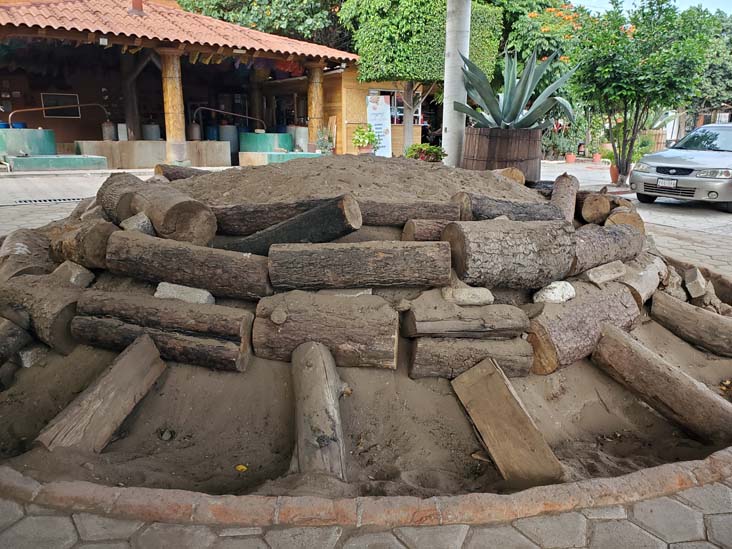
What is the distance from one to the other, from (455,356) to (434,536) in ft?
3.53

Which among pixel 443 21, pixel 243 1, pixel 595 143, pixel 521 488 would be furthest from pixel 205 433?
pixel 595 143

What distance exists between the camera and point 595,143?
22594 millimetres

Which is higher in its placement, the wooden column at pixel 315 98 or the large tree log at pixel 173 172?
the wooden column at pixel 315 98

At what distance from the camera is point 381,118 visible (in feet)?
52.1

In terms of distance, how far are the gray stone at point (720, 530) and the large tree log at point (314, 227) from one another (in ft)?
6.70

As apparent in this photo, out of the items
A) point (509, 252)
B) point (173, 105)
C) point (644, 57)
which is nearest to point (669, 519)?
point (509, 252)

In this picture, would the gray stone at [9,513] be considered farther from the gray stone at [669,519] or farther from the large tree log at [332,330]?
the gray stone at [669,519]

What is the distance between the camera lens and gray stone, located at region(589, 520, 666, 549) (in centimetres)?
180

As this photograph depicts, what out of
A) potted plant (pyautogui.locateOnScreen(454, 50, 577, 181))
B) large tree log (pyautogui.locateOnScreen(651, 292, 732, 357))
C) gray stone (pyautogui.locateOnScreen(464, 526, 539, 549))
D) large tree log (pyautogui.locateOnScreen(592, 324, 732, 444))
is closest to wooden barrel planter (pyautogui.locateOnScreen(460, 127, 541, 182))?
potted plant (pyautogui.locateOnScreen(454, 50, 577, 181))

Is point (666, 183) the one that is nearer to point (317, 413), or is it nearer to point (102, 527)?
point (317, 413)

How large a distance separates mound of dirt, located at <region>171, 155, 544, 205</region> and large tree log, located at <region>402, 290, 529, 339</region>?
89 cm

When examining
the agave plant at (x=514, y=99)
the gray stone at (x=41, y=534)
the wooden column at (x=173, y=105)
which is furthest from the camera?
the wooden column at (x=173, y=105)

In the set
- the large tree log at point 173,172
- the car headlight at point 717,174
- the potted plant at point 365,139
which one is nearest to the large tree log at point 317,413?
the large tree log at point 173,172

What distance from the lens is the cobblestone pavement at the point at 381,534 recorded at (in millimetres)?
1764
